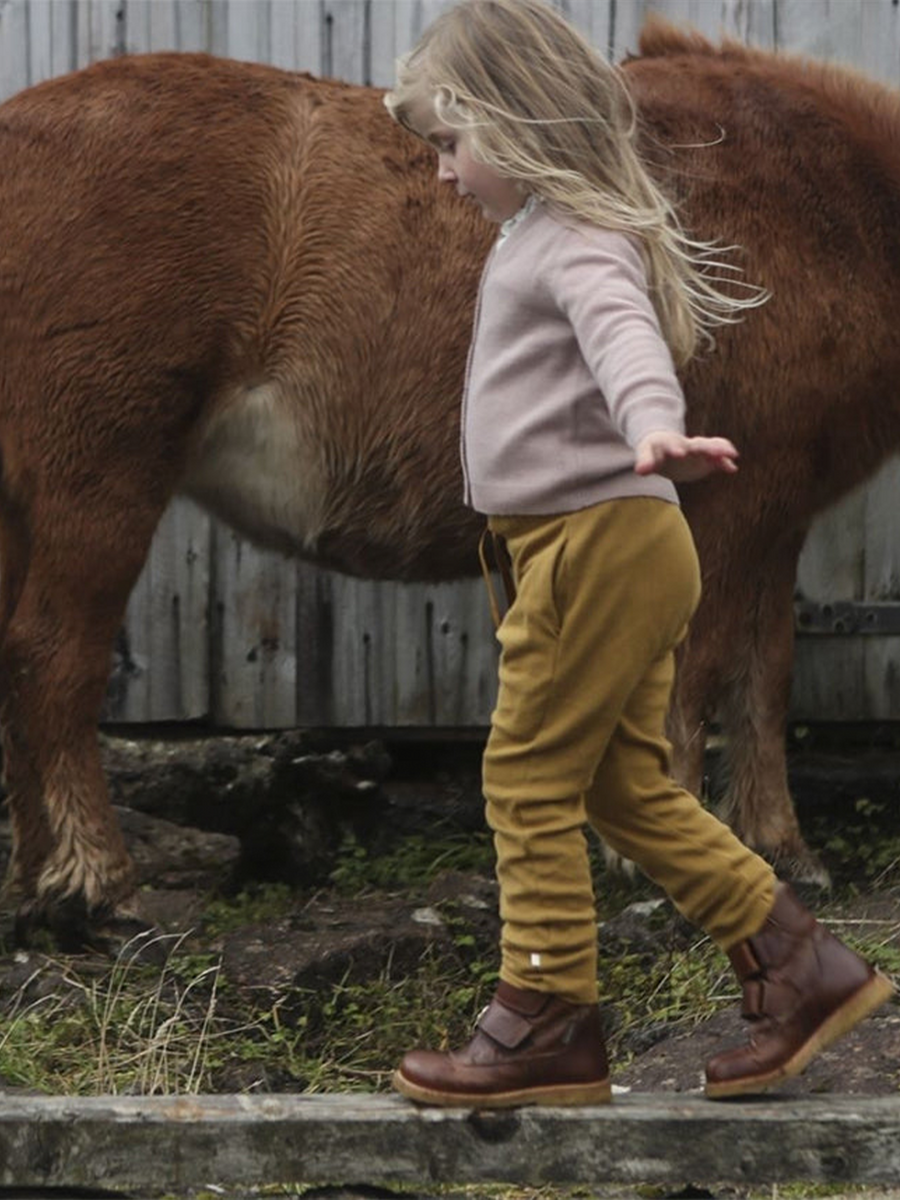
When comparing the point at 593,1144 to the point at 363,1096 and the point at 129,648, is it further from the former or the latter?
the point at 129,648

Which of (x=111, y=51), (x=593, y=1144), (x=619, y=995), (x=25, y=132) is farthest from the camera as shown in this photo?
(x=111, y=51)

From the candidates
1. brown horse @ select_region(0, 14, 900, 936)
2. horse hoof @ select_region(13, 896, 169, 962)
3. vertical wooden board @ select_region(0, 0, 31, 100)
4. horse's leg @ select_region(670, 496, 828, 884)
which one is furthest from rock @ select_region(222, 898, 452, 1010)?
vertical wooden board @ select_region(0, 0, 31, 100)

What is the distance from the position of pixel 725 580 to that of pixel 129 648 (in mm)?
1993

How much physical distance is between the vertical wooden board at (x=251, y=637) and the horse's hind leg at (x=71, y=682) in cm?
117

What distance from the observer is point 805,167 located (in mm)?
5223

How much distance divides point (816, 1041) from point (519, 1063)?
434 mm

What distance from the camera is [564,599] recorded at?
3.02 m

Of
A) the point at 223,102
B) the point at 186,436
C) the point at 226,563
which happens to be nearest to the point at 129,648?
the point at 226,563

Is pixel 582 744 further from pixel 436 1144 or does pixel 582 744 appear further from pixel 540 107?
pixel 540 107

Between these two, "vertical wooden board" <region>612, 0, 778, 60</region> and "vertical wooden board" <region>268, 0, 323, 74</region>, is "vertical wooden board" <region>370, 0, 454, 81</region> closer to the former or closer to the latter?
"vertical wooden board" <region>268, 0, 323, 74</region>

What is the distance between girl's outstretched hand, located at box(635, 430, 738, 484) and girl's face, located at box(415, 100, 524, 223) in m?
0.57

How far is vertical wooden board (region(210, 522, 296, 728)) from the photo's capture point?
248 inches

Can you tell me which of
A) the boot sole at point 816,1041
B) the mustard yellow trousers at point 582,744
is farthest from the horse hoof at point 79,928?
the boot sole at point 816,1041

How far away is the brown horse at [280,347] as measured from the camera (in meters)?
4.93
